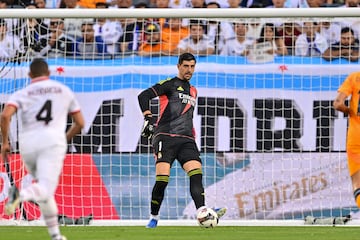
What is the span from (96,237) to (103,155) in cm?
433

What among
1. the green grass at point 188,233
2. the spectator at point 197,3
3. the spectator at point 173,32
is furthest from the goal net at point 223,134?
the spectator at point 197,3

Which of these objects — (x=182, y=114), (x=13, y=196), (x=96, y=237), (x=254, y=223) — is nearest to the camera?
(x=13, y=196)

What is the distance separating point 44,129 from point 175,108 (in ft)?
13.2

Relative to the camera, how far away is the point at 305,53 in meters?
16.5

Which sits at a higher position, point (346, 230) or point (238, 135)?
point (238, 135)

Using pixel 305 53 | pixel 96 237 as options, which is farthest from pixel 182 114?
pixel 305 53

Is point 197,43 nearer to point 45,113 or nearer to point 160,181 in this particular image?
point 160,181

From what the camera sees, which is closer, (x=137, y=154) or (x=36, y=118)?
(x=36, y=118)

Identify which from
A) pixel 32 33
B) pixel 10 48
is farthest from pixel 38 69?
pixel 32 33

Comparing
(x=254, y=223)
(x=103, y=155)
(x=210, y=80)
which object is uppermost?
(x=210, y=80)

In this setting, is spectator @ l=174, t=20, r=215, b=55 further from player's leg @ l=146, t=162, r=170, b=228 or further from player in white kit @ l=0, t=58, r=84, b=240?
player in white kit @ l=0, t=58, r=84, b=240

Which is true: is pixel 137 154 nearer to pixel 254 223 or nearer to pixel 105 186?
pixel 105 186

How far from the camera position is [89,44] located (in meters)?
17.0

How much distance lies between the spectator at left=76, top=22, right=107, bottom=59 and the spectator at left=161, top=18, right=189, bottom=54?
1019 mm
